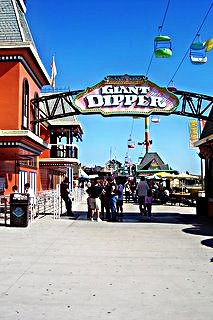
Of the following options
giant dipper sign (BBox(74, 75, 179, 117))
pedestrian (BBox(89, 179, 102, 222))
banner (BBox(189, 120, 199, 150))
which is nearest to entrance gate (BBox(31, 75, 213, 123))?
giant dipper sign (BBox(74, 75, 179, 117))

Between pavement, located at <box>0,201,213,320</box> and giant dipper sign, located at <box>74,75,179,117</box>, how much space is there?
6.48 metres

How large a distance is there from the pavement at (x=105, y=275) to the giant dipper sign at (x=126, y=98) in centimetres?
648

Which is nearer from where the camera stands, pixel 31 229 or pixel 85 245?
pixel 85 245

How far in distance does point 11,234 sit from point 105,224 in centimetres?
428

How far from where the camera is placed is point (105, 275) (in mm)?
7105

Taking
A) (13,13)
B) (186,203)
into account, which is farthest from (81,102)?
(186,203)

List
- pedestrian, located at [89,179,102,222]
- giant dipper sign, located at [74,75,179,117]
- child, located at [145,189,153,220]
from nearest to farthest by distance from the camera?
pedestrian, located at [89,179,102,222]
child, located at [145,189,153,220]
giant dipper sign, located at [74,75,179,117]

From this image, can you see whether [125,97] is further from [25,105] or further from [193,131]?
[193,131]

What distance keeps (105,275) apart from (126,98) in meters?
11.6

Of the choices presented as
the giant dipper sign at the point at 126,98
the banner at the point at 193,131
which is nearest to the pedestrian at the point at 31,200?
the giant dipper sign at the point at 126,98

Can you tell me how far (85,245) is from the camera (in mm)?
10242

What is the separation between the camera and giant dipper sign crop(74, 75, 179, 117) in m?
17.6

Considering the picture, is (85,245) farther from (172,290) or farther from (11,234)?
(172,290)

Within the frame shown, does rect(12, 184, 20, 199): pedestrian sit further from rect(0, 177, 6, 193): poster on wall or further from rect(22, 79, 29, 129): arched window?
rect(22, 79, 29, 129): arched window
